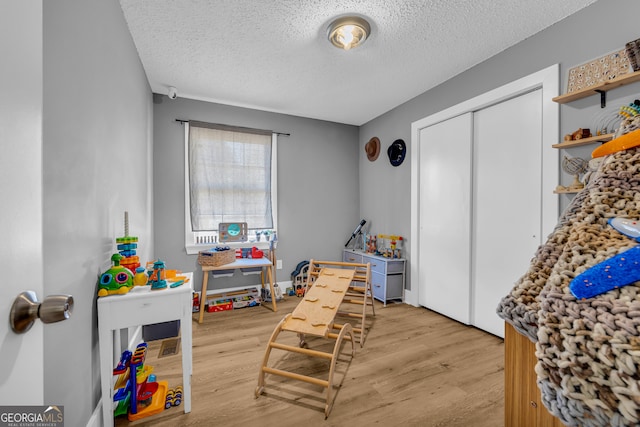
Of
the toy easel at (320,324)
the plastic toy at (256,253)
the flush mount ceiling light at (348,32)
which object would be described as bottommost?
the toy easel at (320,324)

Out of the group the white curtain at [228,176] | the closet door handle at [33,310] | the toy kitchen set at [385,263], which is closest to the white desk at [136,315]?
the closet door handle at [33,310]

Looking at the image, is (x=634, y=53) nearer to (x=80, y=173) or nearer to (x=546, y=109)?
(x=546, y=109)

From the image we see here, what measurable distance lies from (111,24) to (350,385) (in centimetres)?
267

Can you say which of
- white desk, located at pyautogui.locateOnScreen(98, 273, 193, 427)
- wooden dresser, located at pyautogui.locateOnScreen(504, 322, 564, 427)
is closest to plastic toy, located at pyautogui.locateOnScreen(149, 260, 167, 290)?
white desk, located at pyautogui.locateOnScreen(98, 273, 193, 427)

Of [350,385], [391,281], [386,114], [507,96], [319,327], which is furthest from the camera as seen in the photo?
[386,114]

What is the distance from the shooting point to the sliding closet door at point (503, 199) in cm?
219

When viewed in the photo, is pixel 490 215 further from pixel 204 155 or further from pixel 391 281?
pixel 204 155

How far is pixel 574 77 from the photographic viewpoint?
187cm

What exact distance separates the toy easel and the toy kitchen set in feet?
2.52

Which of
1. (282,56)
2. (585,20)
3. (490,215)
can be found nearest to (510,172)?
(490,215)

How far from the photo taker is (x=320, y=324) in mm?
1943

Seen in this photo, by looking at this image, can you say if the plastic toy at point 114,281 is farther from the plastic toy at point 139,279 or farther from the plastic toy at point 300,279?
the plastic toy at point 300,279

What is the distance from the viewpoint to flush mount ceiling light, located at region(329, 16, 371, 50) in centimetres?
195

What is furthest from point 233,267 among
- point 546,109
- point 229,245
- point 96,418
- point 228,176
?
point 546,109
